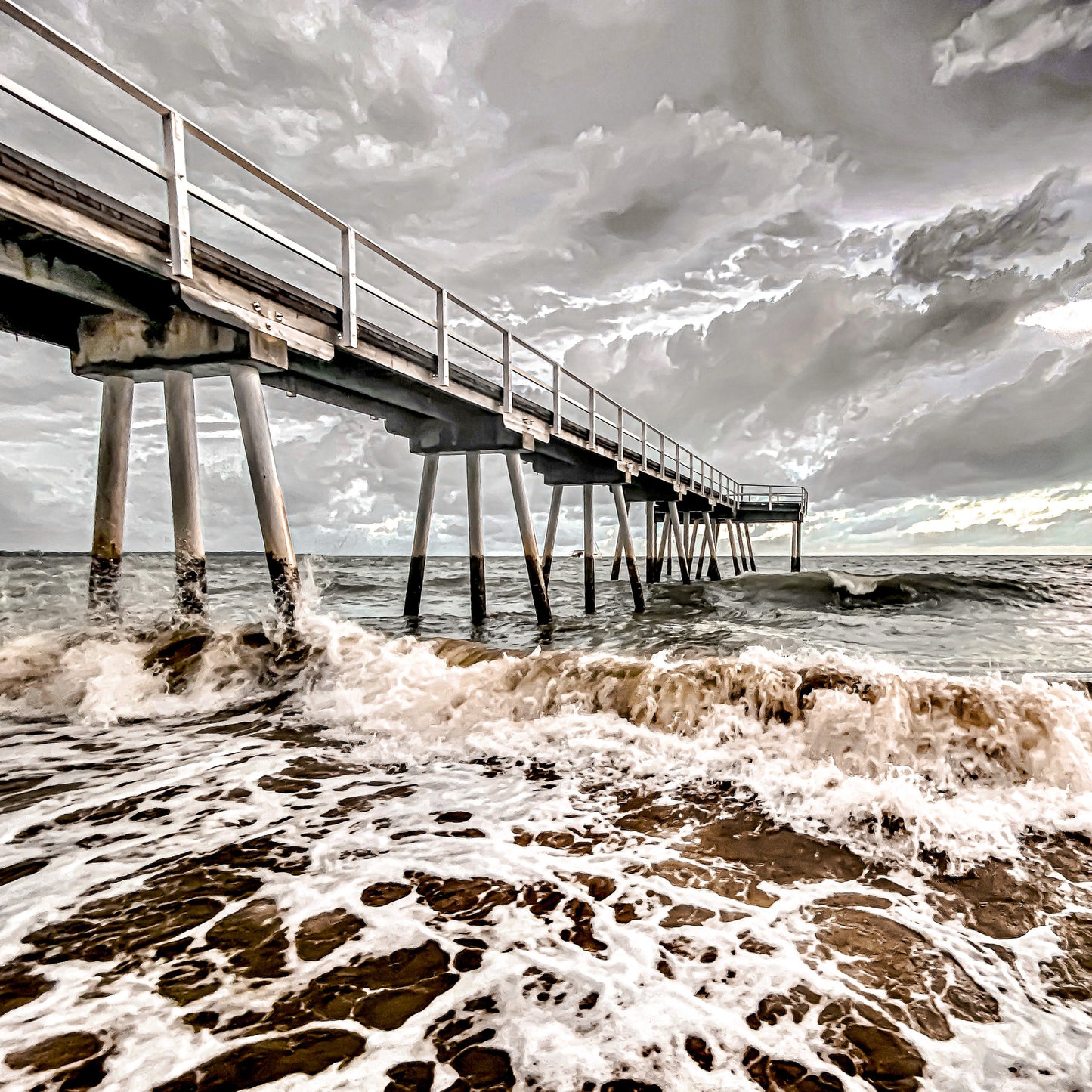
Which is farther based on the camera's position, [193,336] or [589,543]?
[589,543]

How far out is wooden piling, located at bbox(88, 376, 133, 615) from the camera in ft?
24.6

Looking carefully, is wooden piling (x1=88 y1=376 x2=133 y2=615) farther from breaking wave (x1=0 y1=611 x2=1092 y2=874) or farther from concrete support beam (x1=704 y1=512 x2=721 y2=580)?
concrete support beam (x1=704 y1=512 x2=721 y2=580)

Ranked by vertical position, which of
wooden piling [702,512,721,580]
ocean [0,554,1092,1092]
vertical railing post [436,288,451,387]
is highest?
vertical railing post [436,288,451,387]

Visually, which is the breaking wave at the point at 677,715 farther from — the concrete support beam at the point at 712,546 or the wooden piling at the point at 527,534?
the concrete support beam at the point at 712,546

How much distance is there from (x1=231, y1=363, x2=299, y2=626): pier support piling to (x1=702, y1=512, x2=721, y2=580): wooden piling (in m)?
27.4

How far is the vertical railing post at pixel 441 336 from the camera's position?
864cm

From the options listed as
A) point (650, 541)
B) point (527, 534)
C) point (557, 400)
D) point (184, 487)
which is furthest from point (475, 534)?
point (650, 541)

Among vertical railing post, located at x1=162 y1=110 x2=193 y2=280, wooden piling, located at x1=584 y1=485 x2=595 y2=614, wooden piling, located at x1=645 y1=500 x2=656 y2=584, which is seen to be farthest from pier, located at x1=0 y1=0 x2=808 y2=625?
wooden piling, located at x1=645 y1=500 x2=656 y2=584

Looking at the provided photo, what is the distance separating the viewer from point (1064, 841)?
3.39m

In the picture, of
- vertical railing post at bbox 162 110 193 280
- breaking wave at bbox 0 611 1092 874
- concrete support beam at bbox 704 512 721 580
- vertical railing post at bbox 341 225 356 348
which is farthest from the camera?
concrete support beam at bbox 704 512 721 580

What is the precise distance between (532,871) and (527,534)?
1001cm

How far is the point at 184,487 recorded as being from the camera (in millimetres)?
7336

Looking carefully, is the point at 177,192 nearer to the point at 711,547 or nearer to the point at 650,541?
the point at 650,541

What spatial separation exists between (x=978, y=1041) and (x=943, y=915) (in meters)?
0.84
